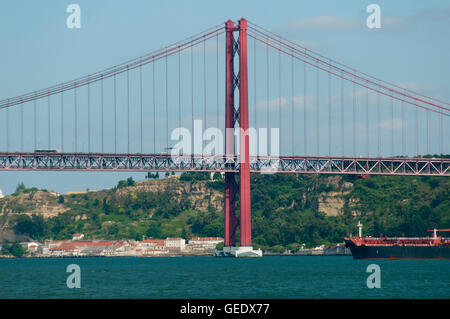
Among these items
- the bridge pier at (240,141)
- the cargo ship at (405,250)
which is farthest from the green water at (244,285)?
the cargo ship at (405,250)

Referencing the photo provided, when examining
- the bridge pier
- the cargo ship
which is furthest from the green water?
the cargo ship

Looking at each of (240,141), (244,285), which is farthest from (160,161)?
(244,285)

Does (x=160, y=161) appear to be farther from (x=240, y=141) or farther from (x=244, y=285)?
(x=244, y=285)

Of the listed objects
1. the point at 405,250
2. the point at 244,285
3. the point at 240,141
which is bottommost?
the point at 405,250

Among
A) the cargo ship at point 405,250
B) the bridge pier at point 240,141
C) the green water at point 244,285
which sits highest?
the bridge pier at point 240,141

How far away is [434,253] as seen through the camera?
124000 millimetres

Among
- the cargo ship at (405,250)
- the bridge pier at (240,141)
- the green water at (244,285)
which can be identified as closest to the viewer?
the green water at (244,285)

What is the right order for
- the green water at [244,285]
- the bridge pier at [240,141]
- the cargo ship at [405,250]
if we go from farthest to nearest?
the cargo ship at [405,250] < the bridge pier at [240,141] < the green water at [244,285]

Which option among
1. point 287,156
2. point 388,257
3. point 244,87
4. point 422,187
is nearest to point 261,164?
point 287,156

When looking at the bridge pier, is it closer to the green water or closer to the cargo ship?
the cargo ship

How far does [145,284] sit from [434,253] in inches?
2412

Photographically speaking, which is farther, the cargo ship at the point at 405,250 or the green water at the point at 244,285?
the cargo ship at the point at 405,250

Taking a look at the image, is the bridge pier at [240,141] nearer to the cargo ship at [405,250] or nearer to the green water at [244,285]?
the cargo ship at [405,250]
